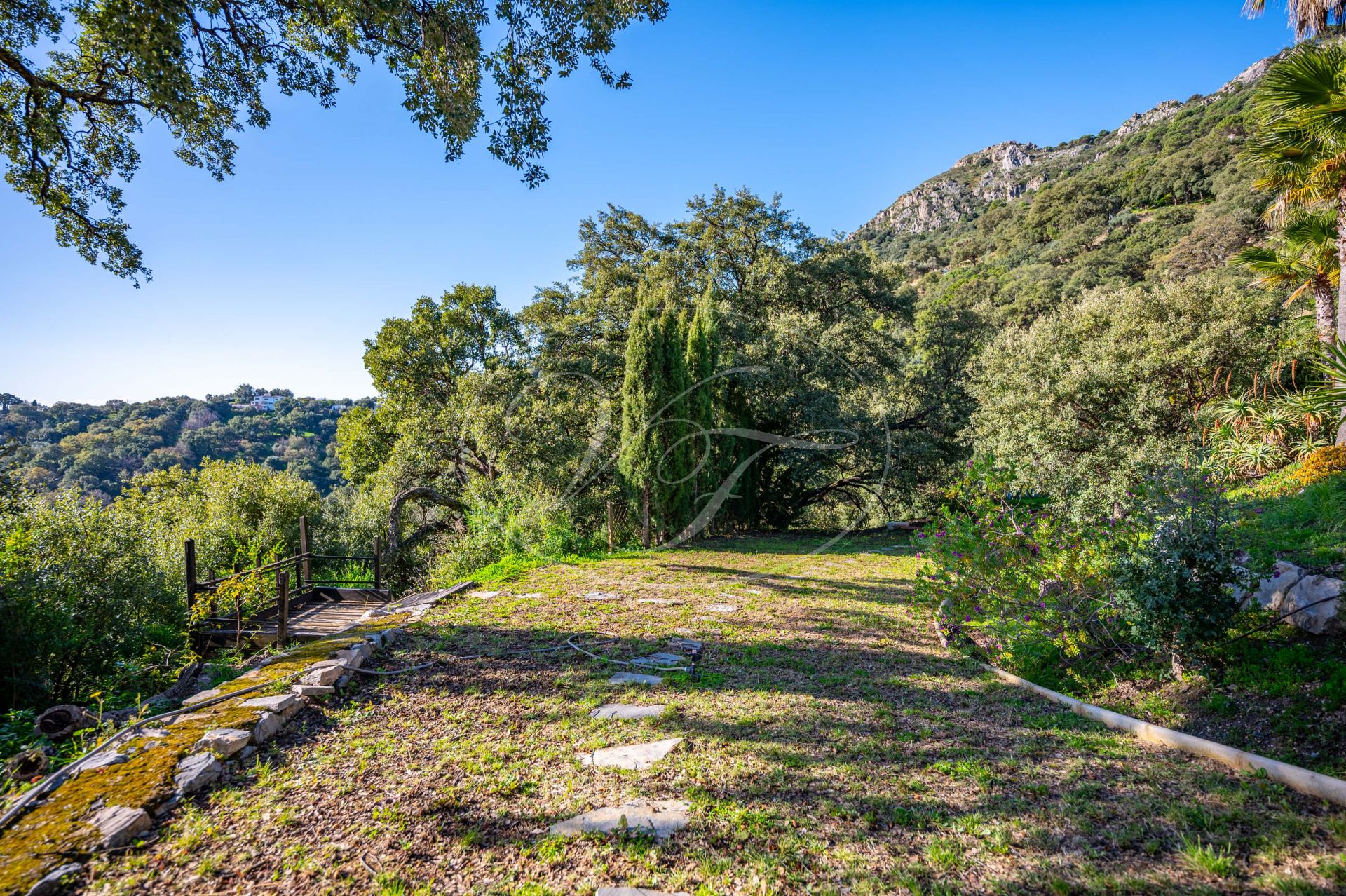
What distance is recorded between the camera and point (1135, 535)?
353cm

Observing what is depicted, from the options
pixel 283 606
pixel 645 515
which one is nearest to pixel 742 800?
pixel 283 606

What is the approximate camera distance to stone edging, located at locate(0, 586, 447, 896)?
5.77ft

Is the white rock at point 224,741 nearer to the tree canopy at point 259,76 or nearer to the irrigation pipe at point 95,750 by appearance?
the irrigation pipe at point 95,750

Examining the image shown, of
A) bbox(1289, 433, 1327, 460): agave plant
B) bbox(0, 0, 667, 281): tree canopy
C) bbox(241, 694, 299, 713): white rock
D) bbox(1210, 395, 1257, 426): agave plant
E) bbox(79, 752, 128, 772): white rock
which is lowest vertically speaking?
bbox(241, 694, 299, 713): white rock

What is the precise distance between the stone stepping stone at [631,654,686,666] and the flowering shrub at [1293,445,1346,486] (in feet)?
25.1

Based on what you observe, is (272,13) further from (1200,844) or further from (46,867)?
(1200,844)

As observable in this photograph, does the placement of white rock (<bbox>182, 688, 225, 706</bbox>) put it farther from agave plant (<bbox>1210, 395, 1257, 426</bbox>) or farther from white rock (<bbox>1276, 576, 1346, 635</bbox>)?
agave plant (<bbox>1210, 395, 1257, 426</bbox>)

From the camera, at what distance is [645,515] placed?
11.1m

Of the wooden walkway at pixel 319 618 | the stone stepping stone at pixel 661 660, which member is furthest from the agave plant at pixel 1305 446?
the wooden walkway at pixel 319 618

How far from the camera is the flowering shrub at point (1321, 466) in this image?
6.11 m

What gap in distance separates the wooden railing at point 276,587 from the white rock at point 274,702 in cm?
238

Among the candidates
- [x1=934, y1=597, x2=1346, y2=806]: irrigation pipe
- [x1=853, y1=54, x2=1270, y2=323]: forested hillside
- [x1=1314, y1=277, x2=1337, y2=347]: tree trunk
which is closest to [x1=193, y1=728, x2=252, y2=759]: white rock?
[x1=934, y1=597, x2=1346, y2=806]: irrigation pipe

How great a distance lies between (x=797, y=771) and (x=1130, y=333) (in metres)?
12.1

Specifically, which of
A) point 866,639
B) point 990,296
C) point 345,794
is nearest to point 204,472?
point 345,794
